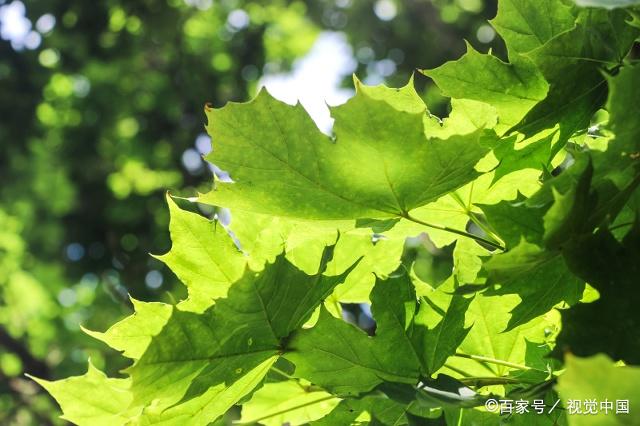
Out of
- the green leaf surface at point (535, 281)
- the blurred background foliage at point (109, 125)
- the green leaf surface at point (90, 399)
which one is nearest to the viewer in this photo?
the green leaf surface at point (535, 281)

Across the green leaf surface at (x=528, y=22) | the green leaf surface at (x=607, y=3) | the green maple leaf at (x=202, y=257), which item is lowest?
the green maple leaf at (x=202, y=257)

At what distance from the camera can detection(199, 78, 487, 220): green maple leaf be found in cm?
75

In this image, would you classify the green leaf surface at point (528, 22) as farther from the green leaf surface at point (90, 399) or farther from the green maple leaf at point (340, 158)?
the green leaf surface at point (90, 399)

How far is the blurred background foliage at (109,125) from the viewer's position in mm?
6391

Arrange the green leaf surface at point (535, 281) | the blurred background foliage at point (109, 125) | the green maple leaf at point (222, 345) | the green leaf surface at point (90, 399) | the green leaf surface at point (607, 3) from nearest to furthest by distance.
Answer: the green leaf surface at point (607, 3), the green leaf surface at point (535, 281), the green maple leaf at point (222, 345), the green leaf surface at point (90, 399), the blurred background foliage at point (109, 125)

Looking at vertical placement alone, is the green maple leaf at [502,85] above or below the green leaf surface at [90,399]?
above

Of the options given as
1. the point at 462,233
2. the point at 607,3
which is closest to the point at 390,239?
the point at 462,233

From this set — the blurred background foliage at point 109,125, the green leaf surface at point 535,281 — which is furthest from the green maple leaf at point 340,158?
the blurred background foliage at point 109,125

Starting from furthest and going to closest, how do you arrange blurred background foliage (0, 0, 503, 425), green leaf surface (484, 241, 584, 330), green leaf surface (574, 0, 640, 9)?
blurred background foliage (0, 0, 503, 425), green leaf surface (484, 241, 584, 330), green leaf surface (574, 0, 640, 9)

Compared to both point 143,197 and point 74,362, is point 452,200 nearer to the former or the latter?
point 74,362

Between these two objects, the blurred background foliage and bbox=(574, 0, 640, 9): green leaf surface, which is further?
the blurred background foliage

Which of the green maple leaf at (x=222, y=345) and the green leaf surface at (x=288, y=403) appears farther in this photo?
the green leaf surface at (x=288, y=403)

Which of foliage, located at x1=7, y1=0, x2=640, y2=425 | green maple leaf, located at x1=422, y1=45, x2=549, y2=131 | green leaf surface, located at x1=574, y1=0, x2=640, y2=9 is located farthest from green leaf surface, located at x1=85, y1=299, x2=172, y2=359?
green leaf surface, located at x1=574, y1=0, x2=640, y2=9

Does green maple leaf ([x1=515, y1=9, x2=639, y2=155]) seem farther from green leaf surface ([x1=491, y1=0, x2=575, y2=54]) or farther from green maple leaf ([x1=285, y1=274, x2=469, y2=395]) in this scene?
green maple leaf ([x1=285, y1=274, x2=469, y2=395])
